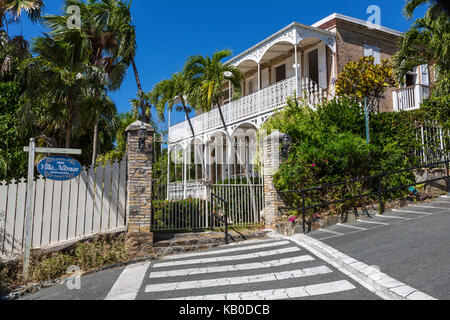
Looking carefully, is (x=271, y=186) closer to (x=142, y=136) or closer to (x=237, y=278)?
(x=142, y=136)

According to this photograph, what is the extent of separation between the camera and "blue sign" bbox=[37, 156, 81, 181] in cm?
637

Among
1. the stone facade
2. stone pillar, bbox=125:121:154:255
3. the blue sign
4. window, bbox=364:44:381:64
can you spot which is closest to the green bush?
the stone facade

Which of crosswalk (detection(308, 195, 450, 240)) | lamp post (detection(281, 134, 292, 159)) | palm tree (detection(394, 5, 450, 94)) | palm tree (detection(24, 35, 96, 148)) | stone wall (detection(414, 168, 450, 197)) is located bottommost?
crosswalk (detection(308, 195, 450, 240))

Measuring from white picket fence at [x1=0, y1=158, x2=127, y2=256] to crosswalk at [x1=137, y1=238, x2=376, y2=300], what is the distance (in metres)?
1.76

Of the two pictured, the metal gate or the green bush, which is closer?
the metal gate

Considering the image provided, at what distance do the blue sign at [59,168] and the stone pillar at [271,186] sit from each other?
5.02m

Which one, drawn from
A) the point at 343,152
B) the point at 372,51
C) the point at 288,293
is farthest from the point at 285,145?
the point at 372,51

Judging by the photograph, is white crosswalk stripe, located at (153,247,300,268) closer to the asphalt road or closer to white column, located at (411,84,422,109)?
the asphalt road

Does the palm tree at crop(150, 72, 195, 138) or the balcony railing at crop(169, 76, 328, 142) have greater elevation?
the palm tree at crop(150, 72, 195, 138)

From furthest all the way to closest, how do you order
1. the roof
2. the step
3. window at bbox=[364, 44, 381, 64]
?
window at bbox=[364, 44, 381, 64], the roof, the step

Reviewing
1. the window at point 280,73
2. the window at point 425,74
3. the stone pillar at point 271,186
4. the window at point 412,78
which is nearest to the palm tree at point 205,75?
the stone pillar at point 271,186

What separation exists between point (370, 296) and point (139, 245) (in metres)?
4.94

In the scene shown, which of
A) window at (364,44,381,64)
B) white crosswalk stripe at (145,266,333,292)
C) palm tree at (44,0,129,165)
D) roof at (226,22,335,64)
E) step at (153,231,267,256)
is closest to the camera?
white crosswalk stripe at (145,266,333,292)

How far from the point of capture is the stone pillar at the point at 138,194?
7.25 meters
